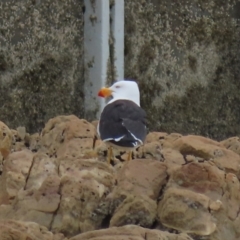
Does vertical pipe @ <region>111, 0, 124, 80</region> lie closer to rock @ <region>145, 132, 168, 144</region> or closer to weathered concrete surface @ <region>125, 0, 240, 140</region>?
weathered concrete surface @ <region>125, 0, 240, 140</region>

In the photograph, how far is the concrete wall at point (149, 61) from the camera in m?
5.98

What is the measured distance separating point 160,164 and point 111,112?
103 centimetres

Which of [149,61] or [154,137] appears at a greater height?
[149,61]

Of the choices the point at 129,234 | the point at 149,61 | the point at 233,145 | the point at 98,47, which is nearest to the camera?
the point at 129,234

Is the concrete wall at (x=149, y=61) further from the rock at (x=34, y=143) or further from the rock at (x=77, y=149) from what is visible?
the rock at (x=77, y=149)

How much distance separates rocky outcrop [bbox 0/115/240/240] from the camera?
3402 millimetres

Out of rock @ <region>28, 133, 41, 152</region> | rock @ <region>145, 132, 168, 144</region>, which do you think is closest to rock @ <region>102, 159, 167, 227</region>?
rock @ <region>28, 133, 41, 152</region>

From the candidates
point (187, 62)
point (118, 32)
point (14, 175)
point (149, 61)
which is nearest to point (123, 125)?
point (14, 175)

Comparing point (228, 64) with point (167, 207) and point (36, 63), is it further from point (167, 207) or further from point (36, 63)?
point (167, 207)

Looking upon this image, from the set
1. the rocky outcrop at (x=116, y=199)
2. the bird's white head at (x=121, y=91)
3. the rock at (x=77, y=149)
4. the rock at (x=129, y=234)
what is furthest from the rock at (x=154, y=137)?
the rock at (x=129, y=234)

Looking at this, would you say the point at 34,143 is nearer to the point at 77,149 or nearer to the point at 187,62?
the point at 77,149

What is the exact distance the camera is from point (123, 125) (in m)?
4.69

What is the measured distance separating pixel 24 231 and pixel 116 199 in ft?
1.79

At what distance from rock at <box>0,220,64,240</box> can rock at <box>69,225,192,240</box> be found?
0.49ft
